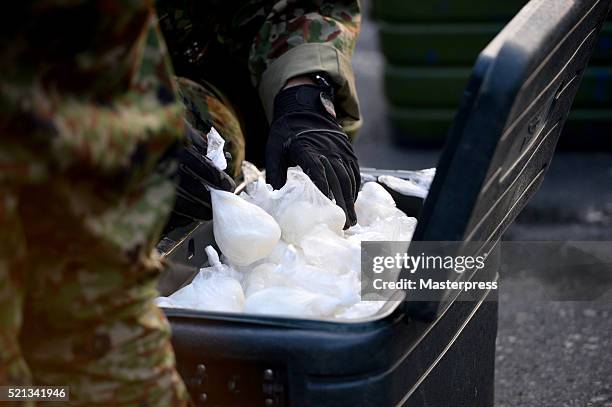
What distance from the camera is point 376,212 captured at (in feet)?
5.73

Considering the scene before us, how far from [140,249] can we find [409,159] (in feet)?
11.5

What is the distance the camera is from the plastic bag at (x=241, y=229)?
5.05 ft

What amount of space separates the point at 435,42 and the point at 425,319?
122 inches

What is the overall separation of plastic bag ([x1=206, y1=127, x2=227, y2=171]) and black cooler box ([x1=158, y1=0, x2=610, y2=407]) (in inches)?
10.7

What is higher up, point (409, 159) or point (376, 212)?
point (409, 159)

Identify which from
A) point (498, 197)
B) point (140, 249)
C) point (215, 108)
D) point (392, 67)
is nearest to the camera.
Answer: point (140, 249)

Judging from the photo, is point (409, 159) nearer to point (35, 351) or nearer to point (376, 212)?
point (376, 212)

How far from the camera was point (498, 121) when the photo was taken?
112cm

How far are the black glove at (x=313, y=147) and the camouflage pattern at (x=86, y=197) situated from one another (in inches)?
27.8

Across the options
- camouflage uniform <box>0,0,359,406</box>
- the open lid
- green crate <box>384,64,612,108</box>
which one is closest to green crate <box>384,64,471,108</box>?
green crate <box>384,64,612,108</box>

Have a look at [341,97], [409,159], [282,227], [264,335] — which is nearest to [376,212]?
[282,227]

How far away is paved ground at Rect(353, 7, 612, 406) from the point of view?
2562mm

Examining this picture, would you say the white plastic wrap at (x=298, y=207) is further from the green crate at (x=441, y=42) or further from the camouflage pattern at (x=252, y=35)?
the green crate at (x=441, y=42)

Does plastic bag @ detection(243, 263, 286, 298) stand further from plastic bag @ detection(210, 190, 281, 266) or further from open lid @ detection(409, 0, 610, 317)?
open lid @ detection(409, 0, 610, 317)
